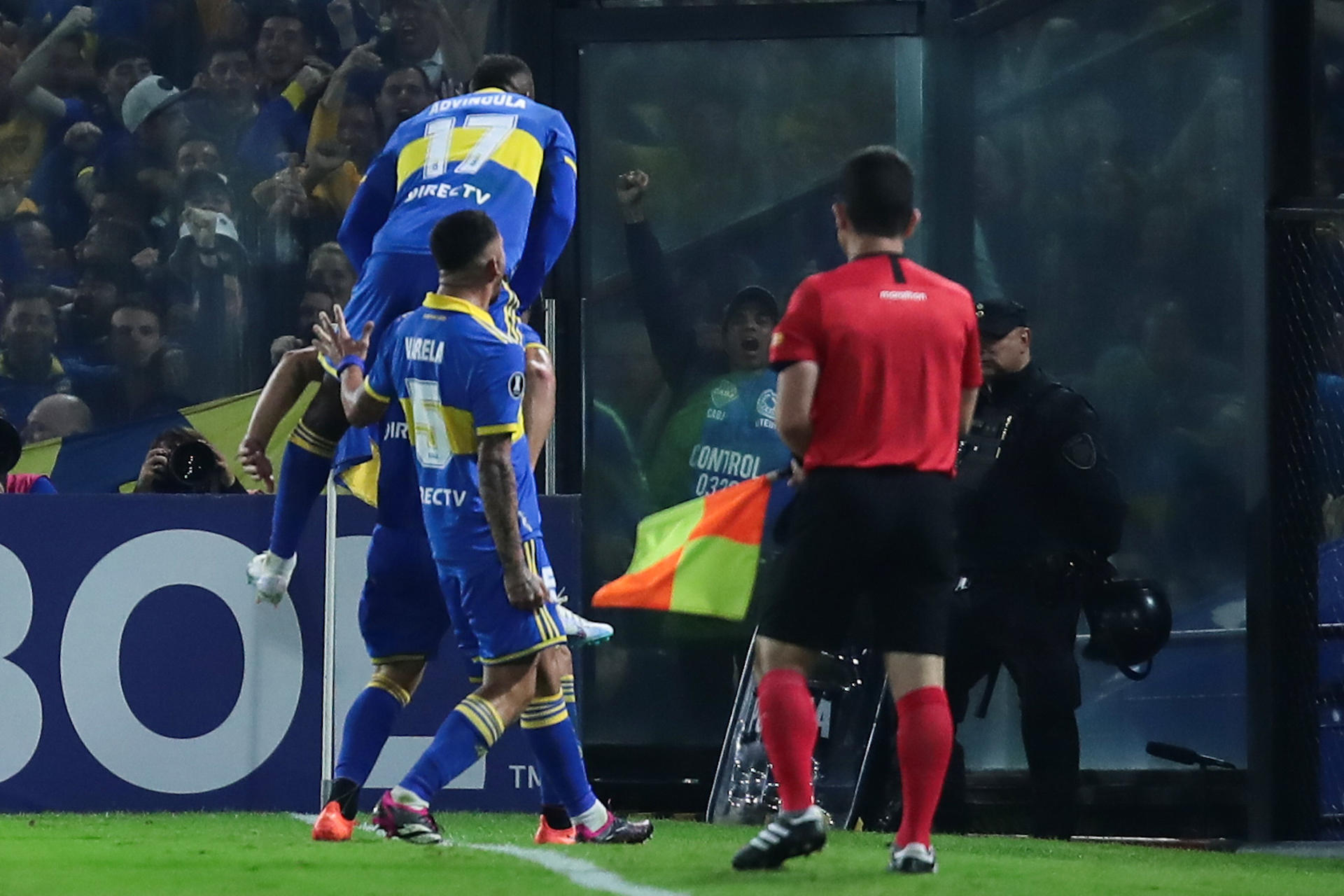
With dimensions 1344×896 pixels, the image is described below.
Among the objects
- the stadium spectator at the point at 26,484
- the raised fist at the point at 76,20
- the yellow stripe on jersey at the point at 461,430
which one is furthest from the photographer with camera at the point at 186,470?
the raised fist at the point at 76,20

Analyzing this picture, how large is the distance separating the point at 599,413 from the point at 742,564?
7.25ft

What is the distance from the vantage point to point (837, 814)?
8.70 meters

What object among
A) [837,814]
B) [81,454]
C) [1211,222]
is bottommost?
[837,814]

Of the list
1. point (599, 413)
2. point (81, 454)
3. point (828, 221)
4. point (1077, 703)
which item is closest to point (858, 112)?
point (828, 221)

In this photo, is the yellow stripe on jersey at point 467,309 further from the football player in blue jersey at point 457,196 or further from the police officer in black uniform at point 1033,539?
the police officer in black uniform at point 1033,539

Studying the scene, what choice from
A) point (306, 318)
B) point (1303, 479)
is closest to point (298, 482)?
point (1303, 479)

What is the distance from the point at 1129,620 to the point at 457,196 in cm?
318

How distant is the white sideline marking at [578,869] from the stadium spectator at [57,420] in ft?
17.7

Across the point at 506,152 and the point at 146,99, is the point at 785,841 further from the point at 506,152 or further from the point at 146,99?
the point at 146,99

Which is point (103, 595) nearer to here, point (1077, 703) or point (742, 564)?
point (742, 564)

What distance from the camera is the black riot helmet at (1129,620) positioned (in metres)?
8.37

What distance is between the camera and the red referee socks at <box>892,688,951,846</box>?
5273 millimetres

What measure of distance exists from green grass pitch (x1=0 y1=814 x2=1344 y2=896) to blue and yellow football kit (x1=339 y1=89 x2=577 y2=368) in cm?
172

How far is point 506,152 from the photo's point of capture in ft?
22.8
